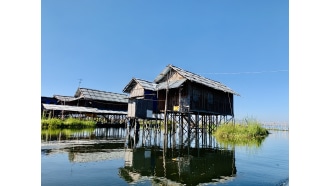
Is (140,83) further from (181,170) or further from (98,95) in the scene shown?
(98,95)

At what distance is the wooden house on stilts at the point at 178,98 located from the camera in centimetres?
1294

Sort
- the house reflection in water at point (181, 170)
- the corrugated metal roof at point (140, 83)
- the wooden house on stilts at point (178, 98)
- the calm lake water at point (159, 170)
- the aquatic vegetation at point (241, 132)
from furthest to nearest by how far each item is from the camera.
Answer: the corrugated metal roof at point (140, 83) → the aquatic vegetation at point (241, 132) → the wooden house on stilts at point (178, 98) → the house reflection in water at point (181, 170) → the calm lake water at point (159, 170)

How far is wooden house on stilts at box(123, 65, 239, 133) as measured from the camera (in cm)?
1294

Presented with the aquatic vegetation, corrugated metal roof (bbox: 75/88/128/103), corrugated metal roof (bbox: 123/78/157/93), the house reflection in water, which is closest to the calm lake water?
the house reflection in water

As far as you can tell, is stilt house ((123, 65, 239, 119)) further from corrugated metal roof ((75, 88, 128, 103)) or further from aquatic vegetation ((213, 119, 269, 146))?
corrugated metal roof ((75, 88, 128, 103))

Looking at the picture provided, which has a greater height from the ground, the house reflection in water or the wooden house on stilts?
the wooden house on stilts

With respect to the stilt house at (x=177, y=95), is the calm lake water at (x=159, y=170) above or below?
below

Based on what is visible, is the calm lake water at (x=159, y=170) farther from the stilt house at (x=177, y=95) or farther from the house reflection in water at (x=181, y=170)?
the stilt house at (x=177, y=95)

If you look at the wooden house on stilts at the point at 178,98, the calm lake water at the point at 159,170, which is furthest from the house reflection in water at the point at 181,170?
the wooden house on stilts at the point at 178,98

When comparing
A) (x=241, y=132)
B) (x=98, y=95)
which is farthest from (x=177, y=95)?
(x=98, y=95)
